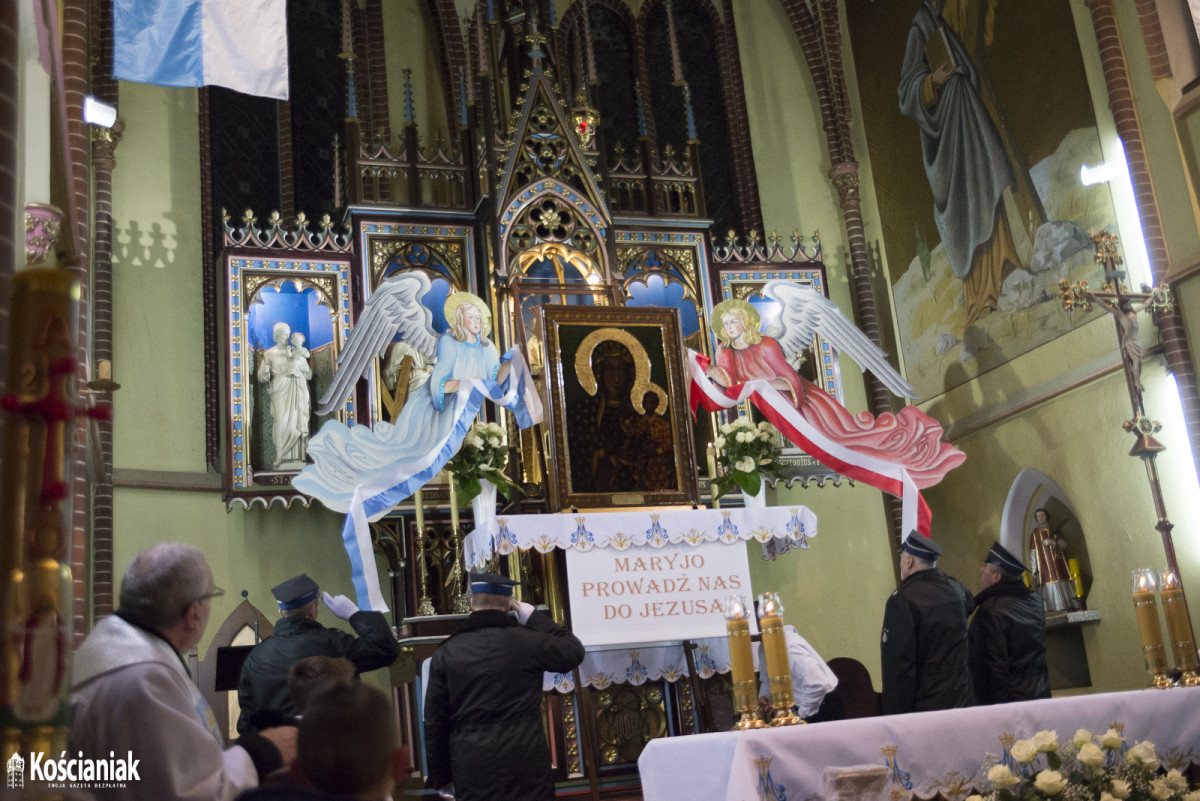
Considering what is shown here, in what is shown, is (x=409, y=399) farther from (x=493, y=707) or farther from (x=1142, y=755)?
(x=1142, y=755)

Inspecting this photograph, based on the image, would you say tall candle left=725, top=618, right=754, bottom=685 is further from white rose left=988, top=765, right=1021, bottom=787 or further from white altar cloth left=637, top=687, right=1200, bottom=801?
white rose left=988, top=765, right=1021, bottom=787

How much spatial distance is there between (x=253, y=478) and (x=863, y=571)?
6488 millimetres

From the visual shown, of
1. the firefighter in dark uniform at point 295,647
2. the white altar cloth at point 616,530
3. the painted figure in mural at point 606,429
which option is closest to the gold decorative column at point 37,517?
the firefighter in dark uniform at point 295,647

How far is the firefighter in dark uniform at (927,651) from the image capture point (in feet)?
19.9

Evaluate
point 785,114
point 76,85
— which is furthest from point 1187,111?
point 76,85

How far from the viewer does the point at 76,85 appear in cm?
903

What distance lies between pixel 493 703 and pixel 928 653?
2.24 m

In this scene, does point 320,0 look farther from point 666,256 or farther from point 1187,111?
point 1187,111

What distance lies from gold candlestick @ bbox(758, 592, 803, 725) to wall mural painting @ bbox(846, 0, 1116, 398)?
6.59m

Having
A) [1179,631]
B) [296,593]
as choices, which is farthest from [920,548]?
[296,593]

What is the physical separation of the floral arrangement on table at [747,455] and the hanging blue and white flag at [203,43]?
13.9 feet

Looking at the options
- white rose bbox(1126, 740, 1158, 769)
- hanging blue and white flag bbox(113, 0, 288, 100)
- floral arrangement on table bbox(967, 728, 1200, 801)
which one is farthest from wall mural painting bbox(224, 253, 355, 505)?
white rose bbox(1126, 740, 1158, 769)

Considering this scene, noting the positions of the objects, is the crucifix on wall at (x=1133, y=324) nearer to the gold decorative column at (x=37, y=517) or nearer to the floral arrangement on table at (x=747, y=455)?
the floral arrangement on table at (x=747, y=455)

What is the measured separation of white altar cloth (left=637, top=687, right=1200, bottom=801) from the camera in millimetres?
4766
